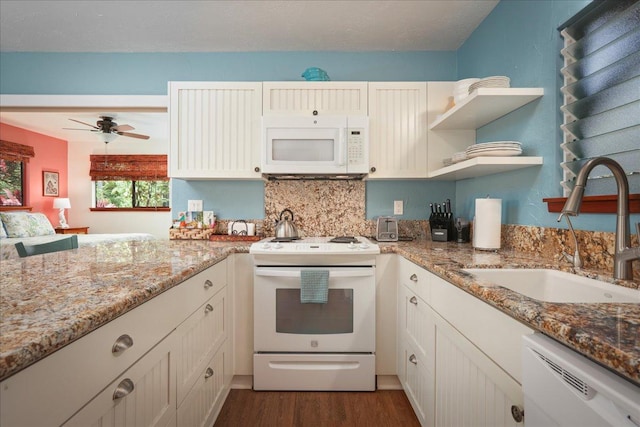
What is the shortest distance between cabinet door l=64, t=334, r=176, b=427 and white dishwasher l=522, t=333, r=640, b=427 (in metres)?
0.95

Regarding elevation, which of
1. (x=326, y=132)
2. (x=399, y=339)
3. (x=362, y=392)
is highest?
(x=326, y=132)

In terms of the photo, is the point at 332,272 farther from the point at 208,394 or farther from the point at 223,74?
the point at 223,74

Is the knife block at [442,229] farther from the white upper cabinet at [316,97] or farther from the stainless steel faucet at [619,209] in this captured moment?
the stainless steel faucet at [619,209]

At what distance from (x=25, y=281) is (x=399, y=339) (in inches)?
71.3

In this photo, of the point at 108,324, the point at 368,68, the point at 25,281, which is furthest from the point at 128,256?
the point at 368,68

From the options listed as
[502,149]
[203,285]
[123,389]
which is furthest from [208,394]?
[502,149]

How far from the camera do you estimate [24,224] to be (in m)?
5.01

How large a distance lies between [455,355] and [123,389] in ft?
3.55

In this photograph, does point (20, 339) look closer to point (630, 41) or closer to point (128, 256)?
point (128, 256)

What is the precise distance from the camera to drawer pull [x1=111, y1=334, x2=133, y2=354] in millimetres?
797

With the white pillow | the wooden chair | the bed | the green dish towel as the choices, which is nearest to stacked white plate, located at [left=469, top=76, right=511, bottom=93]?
the green dish towel

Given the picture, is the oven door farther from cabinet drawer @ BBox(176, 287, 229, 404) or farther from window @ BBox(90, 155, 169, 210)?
window @ BBox(90, 155, 169, 210)

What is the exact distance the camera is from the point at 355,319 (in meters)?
1.97

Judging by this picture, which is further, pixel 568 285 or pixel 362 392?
pixel 362 392
